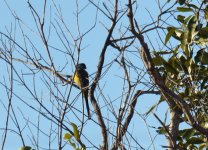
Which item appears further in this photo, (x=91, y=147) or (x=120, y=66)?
(x=120, y=66)

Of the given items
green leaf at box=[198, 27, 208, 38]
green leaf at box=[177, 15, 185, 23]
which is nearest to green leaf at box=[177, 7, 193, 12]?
green leaf at box=[177, 15, 185, 23]

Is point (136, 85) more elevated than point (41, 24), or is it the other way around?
point (41, 24)

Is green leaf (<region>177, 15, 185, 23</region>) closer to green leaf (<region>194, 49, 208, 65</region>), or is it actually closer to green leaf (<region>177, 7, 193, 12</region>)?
green leaf (<region>177, 7, 193, 12</region>)

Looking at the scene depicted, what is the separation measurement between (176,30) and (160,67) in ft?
0.80

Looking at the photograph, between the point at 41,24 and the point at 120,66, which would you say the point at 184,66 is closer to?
the point at 120,66

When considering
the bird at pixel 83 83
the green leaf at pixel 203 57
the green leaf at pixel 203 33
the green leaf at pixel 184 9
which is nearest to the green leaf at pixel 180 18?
the green leaf at pixel 184 9

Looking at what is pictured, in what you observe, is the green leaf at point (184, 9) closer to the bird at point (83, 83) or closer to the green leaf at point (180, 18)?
the green leaf at point (180, 18)

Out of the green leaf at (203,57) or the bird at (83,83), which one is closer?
the green leaf at (203,57)

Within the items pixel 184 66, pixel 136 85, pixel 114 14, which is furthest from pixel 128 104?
pixel 114 14

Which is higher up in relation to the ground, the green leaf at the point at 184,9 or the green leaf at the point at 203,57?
the green leaf at the point at 184,9

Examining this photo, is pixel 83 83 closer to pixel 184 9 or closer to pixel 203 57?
pixel 184 9

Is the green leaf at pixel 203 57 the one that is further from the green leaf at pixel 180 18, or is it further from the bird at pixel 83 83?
the bird at pixel 83 83

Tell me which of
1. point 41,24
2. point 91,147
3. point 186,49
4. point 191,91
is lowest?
point 91,147

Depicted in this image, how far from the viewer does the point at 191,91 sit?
132 inches
